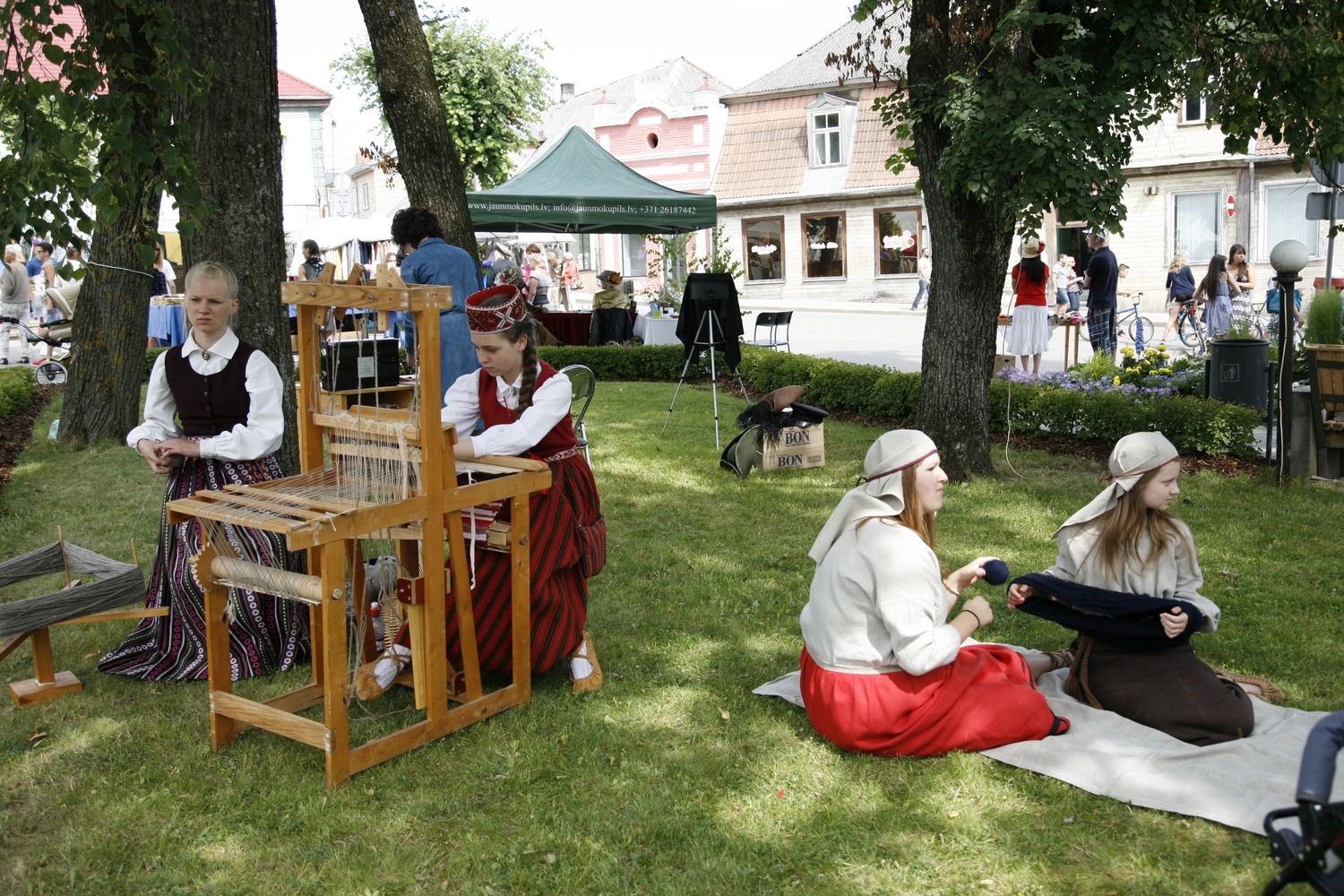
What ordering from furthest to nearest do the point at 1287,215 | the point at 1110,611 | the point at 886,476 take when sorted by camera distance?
the point at 1287,215
the point at 1110,611
the point at 886,476

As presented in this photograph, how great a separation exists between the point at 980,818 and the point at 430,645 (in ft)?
6.11

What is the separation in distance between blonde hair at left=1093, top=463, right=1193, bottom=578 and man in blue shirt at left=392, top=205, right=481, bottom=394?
14.1ft

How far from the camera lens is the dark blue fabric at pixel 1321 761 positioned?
5.97 ft

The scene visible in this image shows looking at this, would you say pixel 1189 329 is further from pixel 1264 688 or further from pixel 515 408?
pixel 515 408

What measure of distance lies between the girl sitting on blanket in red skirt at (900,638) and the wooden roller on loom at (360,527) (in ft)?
3.70

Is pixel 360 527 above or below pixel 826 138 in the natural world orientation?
below

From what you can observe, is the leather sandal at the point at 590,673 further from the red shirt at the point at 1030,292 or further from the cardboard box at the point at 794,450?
the red shirt at the point at 1030,292

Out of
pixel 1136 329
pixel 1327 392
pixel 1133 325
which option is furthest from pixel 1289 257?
pixel 1133 325

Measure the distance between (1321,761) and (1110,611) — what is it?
1913 millimetres

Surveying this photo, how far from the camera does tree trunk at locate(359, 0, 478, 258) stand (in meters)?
8.84

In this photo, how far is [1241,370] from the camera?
29.9 feet

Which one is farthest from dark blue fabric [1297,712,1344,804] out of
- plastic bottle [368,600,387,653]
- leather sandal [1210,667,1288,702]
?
plastic bottle [368,600,387,653]

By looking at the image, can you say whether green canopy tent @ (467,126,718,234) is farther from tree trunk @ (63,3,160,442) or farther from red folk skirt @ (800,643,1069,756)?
red folk skirt @ (800,643,1069,756)

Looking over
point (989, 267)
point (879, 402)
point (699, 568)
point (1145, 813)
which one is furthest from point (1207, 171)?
point (1145, 813)
